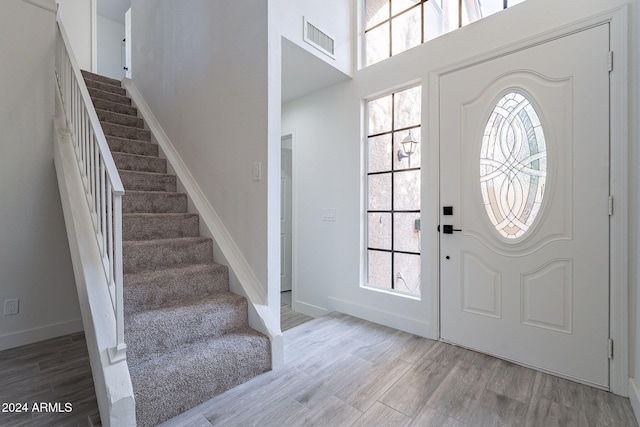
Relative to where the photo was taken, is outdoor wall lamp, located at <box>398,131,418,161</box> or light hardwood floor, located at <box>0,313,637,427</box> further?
outdoor wall lamp, located at <box>398,131,418,161</box>

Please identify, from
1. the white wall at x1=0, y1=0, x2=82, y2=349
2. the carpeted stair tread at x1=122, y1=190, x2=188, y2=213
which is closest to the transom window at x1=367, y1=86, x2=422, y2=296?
the carpeted stair tread at x1=122, y1=190, x2=188, y2=213

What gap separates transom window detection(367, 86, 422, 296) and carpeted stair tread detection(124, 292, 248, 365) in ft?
4.54

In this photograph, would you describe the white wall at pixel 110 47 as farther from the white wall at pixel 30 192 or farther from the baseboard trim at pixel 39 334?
the baseboard trim at pixel 39 334

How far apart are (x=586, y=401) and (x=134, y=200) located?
11.4ft

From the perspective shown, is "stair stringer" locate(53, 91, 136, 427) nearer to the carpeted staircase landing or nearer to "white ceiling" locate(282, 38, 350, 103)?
the carpeted staircase landing

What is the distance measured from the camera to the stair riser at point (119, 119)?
130 inches

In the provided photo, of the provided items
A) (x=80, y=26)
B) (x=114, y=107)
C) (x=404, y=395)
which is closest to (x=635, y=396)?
(x=404, y=395)

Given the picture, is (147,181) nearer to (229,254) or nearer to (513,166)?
(229,254)

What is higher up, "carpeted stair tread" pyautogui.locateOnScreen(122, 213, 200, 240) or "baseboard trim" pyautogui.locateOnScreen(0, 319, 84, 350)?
"carpeted stair tread" pyautogui.locateOnScreen(122, 213, 200, 240)

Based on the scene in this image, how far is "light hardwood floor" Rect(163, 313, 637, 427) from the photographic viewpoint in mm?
1544

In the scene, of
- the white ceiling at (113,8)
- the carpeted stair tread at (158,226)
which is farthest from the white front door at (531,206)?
the white ceiling at (113,8)

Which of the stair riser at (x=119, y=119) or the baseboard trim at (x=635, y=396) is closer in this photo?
the baseboard trim at (x=635, y=396)

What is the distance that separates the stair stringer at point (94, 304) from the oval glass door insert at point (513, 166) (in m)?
2.46

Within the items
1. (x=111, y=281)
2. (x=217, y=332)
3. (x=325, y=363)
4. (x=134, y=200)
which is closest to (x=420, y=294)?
(x=325, y=363)
